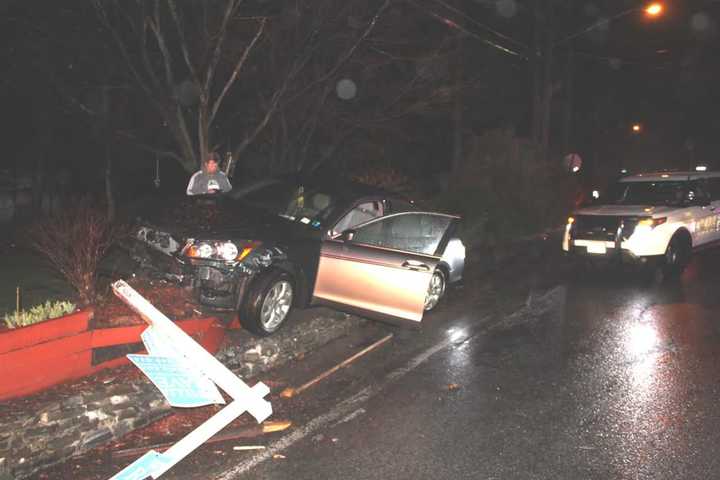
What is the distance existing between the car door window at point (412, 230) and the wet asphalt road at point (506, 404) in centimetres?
101

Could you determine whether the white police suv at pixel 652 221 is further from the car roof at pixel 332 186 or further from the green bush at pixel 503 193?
the car roof at pixel 332 186

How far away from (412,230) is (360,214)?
2.76 ft

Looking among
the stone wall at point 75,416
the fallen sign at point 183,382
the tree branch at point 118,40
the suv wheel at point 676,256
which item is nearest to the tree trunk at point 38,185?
the tree branch at point 118,40

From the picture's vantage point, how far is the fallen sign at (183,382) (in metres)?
4.39

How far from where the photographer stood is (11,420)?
436cm

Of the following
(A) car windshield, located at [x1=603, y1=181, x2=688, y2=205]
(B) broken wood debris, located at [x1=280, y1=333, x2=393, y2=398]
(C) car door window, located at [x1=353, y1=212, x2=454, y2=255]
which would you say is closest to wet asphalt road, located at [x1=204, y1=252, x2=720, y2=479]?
(B) broken wood debris, located at [x1=280, y1=333, x2=393, y2=398]

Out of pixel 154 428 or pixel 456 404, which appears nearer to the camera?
pixel 154 428

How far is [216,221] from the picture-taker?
6855 mm

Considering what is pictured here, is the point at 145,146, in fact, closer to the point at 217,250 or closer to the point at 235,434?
the point at 217,250

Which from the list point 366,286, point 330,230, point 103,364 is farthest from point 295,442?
point 330,230

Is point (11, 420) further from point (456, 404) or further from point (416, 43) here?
point (416, 43)

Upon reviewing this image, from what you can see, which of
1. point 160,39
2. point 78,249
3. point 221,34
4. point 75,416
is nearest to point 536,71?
point 221,34

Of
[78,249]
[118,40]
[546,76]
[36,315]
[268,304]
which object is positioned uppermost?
[546,76]

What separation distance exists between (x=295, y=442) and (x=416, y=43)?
39.7 feet
